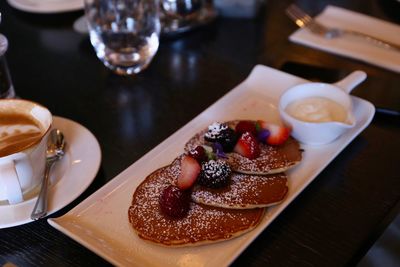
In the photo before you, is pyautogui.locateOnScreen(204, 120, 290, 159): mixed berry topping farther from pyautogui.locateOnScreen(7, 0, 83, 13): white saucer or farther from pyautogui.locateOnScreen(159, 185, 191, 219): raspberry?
pyautogui.locateOnScreen(7, 0, 83, 13): white saucer

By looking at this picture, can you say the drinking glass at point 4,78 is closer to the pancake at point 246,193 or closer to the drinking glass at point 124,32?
the drinking glass at point 124,32

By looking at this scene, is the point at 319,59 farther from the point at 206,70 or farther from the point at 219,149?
the point at 219,149

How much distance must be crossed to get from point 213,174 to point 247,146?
0.13 meters

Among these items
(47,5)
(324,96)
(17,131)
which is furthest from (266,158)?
(47,5)

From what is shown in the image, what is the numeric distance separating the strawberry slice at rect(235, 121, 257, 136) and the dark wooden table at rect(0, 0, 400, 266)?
0.57 ft

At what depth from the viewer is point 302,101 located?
119cm

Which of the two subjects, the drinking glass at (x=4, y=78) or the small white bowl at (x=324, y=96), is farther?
the drinking glass at (x=4, y=78)

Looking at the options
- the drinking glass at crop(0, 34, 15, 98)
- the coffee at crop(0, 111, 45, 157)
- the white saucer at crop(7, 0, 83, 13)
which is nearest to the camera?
the coffee at crop(0, 111, 45, 157)

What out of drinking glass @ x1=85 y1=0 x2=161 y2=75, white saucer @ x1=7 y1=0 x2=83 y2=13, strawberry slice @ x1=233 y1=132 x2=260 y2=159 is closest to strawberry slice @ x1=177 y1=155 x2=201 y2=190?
strawberry slice @ x1=233 y1=132 x2=260 y2=159

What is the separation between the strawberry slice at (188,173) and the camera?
3.04 feet

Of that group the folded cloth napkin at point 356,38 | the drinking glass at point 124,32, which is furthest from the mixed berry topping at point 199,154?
the folded cloth napkin at point 356,38

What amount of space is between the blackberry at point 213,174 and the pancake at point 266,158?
0.05 meters

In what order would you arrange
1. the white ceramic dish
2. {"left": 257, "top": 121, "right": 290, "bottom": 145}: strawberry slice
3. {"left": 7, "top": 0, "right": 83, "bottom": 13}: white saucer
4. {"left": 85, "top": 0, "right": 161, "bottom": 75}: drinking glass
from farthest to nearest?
{"left": 7, "top": 0, "right": 83, "bottom": 13}: white saucer → {"left": 85, "top": 0, "right": 161, "bottom": 75}: drinking glass → {"left": 257, "top": 121, "right": 290, "bottom": 145}: strawberry slice → the white ceramic dish

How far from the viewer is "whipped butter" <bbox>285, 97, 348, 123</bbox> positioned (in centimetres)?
113
